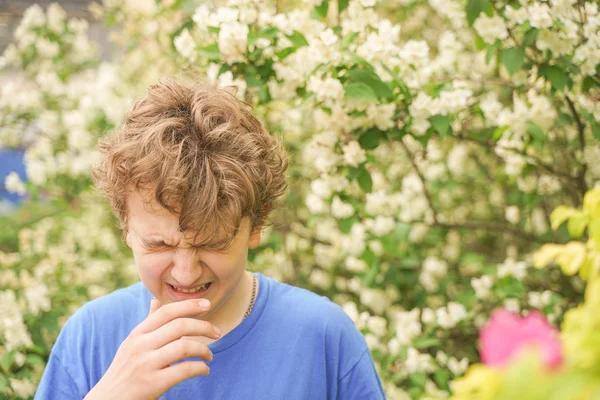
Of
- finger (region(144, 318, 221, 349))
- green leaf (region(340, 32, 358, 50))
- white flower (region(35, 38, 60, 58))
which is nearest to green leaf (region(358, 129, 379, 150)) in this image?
green leaf (region(340, 32, 358, 50))

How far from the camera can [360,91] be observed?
238 cm

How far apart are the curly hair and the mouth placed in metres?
0.13

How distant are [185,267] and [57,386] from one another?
52cm

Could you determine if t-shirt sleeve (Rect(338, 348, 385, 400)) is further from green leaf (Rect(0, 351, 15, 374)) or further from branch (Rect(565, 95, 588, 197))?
branch (Rect(565, 95, 588, 197))

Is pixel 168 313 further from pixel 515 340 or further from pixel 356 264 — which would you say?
pixel 356 264

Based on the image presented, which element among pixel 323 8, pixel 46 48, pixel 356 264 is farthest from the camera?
pixel 46 48

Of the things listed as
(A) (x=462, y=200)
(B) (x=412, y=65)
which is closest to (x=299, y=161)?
(A) (x=462, y=200)

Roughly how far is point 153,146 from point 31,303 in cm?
175

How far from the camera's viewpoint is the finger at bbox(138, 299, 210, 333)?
1.50 meters

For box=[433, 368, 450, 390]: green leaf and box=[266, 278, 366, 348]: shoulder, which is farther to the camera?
box=[433, 368, 450, 390]: green leaf

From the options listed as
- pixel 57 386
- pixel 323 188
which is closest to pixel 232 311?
pixel 57 386

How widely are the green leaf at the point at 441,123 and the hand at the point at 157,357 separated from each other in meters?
1.40

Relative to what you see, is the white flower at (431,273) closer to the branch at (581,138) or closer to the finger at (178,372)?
the branch at (581,138)

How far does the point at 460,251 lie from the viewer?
420cm
